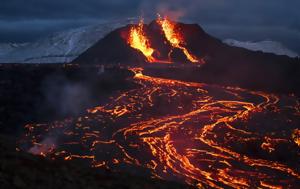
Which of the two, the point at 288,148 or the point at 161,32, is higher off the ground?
the point at 161,32

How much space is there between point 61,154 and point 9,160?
17756mm

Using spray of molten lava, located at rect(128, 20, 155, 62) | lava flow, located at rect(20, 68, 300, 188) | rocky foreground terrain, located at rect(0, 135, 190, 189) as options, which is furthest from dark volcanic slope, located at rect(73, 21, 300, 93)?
rocky foreground terrain, located at rect(0, 135, 190, 189)

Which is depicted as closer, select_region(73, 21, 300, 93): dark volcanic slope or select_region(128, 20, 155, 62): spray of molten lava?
select_region(73, 21, 300, 93): dark volcanic slope

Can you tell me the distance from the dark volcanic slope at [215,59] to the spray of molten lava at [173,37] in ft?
4.21

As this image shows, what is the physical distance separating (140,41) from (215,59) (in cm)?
2746

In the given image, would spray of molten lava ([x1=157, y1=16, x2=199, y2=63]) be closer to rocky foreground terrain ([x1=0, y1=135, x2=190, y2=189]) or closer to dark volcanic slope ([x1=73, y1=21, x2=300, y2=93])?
dark volcanic slope ([x1=73, y1=21, x2=300, y2=93])

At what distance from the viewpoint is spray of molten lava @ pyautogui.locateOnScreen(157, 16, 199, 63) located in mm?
129875

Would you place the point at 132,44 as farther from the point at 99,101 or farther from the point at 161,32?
the point at 99,101

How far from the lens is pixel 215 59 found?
115875mm

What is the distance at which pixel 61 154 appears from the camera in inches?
1608

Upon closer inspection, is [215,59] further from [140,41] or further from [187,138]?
[187,138]

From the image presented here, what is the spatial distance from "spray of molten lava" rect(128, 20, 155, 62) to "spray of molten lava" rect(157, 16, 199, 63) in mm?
5253

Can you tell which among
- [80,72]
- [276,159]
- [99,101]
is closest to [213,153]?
[276,159]

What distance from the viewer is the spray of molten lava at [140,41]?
131750 millimetres
